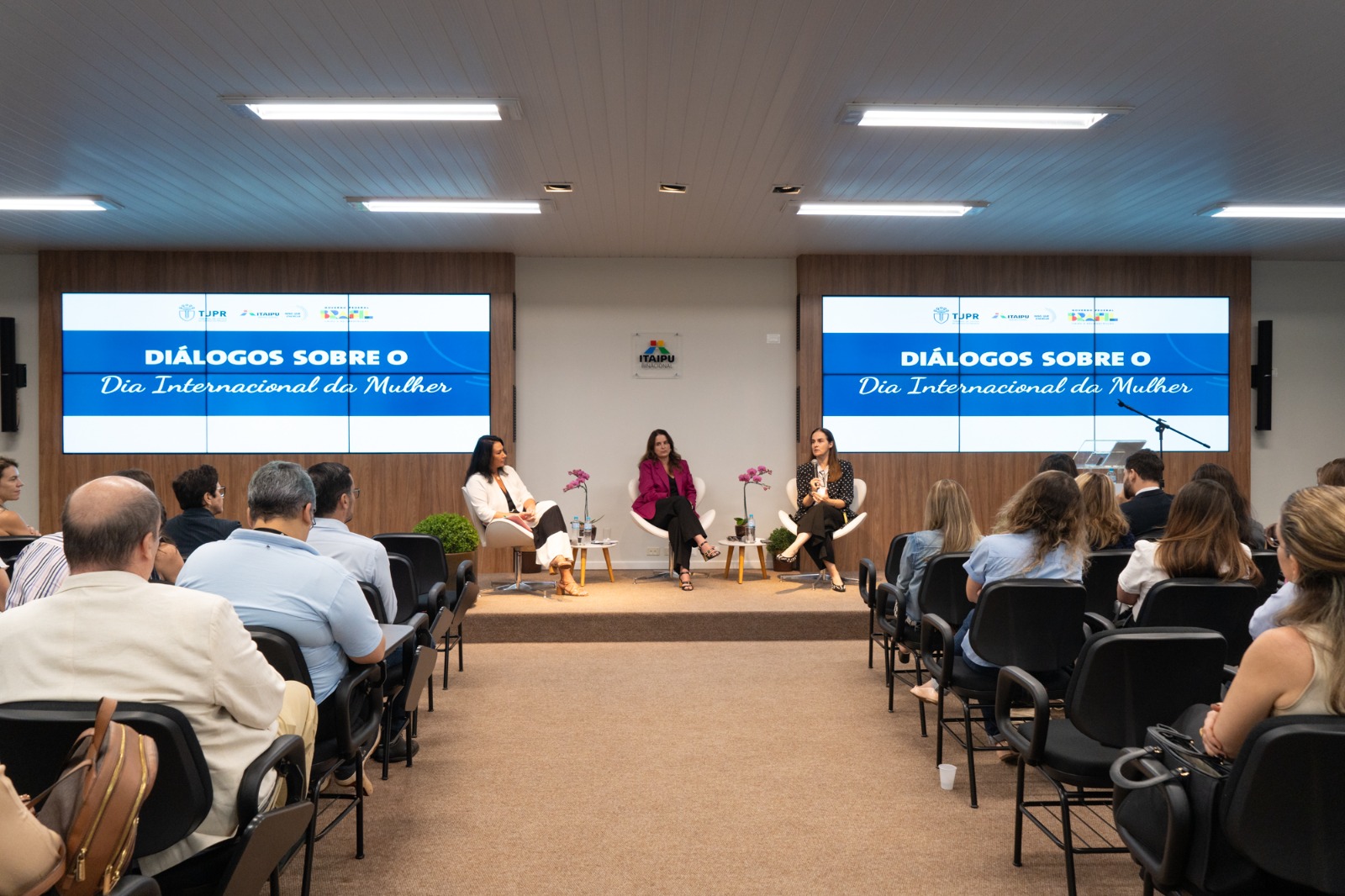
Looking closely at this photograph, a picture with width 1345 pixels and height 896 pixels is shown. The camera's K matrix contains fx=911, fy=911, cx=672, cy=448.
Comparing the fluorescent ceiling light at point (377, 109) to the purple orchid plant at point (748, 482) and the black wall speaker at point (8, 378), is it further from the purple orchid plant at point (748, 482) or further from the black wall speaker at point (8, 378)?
the black wall speaker at point (8, 378)

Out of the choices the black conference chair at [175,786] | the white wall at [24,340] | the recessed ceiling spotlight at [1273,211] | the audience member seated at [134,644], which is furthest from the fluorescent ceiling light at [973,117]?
the white wall at [24,340]

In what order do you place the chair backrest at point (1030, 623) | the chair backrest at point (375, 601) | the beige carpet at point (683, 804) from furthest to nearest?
the chair backrest at point (375, 601)
the chair backrest at point (1030, 623)
the beige carpet at point (683, 804)

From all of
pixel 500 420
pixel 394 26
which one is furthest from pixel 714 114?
pixel 500 420

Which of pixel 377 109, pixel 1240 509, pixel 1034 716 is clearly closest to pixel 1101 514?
pixel 1240 509

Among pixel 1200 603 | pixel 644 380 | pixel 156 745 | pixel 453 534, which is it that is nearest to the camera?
pixel 156 745

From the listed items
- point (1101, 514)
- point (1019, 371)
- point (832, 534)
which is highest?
point (1019, 371)

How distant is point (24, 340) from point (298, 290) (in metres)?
2.59

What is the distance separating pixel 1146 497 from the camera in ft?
15.2

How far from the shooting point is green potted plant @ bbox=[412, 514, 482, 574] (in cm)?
654

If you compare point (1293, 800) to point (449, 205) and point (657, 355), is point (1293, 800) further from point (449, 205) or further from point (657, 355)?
point (657, 355)

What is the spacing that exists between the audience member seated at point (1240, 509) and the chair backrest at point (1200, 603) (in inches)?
34.6

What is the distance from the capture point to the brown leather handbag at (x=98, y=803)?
1.50 metres

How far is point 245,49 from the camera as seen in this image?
4105 mm

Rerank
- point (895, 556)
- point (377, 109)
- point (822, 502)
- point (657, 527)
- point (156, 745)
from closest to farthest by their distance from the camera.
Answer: point (156, 745) < point (377, 109) < point (895, 556) < point (822, 502) < point (657, 527)
